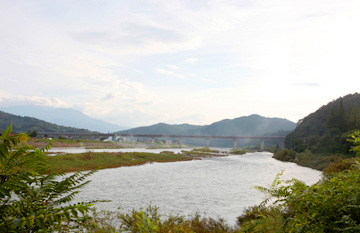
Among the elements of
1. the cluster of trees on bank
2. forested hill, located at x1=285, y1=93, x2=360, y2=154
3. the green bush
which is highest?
A: forested hill, located at x1=285, y1=93, x2=360, y2=154

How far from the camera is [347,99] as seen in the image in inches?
4631

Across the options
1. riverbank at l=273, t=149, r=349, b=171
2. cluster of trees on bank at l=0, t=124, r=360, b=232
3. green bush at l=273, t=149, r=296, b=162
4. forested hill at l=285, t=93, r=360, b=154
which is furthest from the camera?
green bush at l=273, t=149, r=296, b=162

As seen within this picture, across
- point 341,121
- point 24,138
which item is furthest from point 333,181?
point 341,121

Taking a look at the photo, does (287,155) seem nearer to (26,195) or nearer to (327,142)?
(327,142)

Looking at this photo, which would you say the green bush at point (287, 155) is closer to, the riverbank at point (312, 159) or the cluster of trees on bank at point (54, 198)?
the riverbank at point (312, 159)

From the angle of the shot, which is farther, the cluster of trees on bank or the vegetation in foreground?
the vegetation in foreground

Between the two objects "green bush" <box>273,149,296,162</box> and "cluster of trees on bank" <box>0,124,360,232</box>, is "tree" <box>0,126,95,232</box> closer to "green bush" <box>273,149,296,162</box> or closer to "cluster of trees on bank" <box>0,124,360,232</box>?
"cluster of trees on bank" <box>0,124,360,232</box>

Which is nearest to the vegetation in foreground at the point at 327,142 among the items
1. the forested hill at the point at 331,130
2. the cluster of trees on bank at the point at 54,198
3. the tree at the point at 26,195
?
the forested hill at the point at 331,130

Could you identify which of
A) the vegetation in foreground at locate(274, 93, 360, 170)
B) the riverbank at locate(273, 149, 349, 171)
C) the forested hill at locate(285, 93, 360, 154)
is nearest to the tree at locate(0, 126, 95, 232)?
the vegetation in foreground at locate(274, 93, 360, 170)

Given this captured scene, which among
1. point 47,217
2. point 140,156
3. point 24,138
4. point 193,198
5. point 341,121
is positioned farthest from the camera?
point 341,121

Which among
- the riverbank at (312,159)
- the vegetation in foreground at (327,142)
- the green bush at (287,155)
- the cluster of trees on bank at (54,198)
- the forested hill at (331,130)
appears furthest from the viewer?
the green bush at (287,155)

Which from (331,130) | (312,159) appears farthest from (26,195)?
(331,130)

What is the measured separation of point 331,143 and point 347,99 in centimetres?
6475

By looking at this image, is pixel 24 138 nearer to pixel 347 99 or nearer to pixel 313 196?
pixel 313 196
